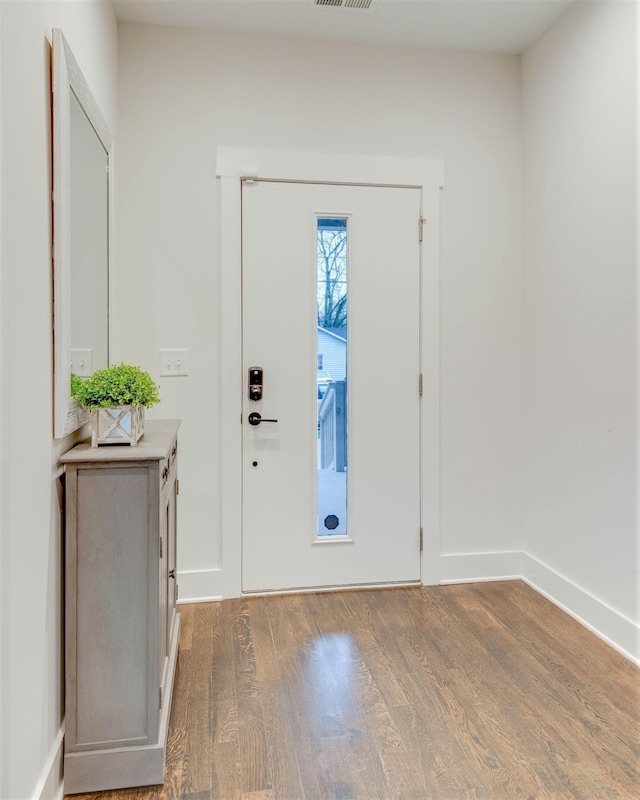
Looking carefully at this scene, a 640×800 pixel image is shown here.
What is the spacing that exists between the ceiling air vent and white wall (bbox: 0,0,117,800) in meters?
1.29

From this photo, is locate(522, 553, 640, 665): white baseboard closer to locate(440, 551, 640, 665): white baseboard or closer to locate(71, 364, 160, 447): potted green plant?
locate(440, 551, 640, 665): white baseboard

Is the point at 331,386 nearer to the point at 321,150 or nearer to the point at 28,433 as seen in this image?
the point at 321,150

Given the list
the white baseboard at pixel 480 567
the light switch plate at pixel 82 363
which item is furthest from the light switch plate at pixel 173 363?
the white baseboard at pixel 480 567

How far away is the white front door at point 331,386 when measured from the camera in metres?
2.90

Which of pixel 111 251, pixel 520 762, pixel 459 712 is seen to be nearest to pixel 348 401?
pixel 111 251

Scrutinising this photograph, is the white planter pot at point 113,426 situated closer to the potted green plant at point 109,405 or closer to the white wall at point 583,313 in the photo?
the potted green plant at point 109,405

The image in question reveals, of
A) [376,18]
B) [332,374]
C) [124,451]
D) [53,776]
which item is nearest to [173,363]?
[332,374]

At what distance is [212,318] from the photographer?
2.85 metres

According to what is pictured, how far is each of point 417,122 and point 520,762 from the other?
2776 millimetres

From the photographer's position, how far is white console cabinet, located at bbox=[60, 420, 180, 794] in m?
1.62

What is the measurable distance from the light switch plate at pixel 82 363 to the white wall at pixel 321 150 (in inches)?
29.5

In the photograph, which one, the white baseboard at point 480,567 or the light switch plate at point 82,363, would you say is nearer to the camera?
the light switch plate at point 82,363

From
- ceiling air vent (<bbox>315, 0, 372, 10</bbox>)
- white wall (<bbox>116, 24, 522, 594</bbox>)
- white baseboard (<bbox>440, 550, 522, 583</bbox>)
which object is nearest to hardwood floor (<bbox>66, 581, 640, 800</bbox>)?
white baseboard (<bbox>440, 550, 522, 583</bbox>)

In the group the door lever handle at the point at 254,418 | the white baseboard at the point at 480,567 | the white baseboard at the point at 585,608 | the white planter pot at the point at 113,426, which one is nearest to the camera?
the white planter pot at the point at 113,426
